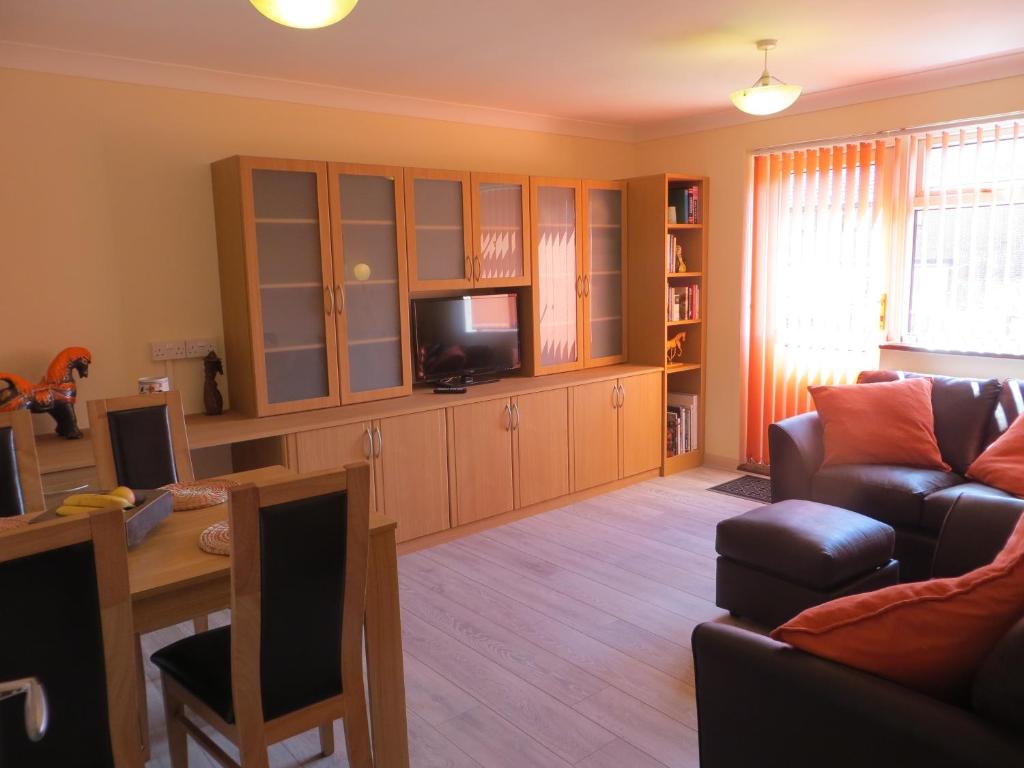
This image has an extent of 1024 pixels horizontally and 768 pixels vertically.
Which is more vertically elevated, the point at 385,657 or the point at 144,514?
the point at 144,514

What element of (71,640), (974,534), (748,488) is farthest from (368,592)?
(748,488)

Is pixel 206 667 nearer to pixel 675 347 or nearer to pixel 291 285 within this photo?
pixel 291 285

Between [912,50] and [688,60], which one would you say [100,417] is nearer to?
[688,60]

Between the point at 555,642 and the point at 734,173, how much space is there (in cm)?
349

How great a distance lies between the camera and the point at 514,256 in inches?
188

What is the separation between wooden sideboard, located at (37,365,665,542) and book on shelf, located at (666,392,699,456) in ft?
0.59

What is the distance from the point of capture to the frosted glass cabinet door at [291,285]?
3785mm

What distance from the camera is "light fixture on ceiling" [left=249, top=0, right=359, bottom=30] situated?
194 centimetres

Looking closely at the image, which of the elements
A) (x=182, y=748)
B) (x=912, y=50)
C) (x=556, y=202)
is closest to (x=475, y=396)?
(x=556, y=202)

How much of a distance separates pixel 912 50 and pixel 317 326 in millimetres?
3201

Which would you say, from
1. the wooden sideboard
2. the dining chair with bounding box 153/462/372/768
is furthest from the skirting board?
the dining chair with bounding box 153/462/372/768

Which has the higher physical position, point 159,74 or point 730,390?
point 159,74

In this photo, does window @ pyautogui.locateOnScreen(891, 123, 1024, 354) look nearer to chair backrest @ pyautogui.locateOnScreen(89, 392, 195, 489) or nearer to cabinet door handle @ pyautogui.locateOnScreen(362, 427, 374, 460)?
cabinet door handle @ pyautogui.locateOnScreen(362, 427, 374, 460)

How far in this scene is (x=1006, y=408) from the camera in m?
3.76
